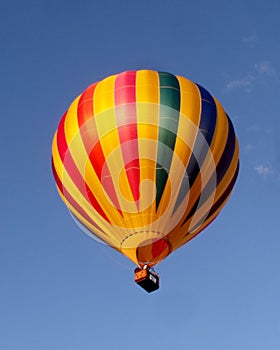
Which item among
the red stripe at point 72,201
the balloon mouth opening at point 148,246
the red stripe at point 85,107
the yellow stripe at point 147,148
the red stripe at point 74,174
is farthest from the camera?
the red stripe at point 72,201

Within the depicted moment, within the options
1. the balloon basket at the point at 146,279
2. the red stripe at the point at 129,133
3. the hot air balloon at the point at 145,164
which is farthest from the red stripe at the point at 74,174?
the balloon basket at the point at 146,279

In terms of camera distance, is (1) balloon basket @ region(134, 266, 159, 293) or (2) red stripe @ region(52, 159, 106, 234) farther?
(2) red stripe @ region(52, 159, 106, 234)

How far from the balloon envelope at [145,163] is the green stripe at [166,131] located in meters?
0.03

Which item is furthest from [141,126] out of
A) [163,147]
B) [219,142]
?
[219,142]

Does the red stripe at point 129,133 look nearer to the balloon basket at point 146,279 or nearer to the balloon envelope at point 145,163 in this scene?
the balloon envelope at point 145,163

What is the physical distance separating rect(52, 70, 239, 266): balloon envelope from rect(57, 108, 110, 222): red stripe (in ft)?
0.11

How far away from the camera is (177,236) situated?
25.6m

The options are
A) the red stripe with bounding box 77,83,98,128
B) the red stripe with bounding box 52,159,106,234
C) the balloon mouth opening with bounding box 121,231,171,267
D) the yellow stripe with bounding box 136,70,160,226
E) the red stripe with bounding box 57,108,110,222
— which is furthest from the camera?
the red stripe with bounding box 52,159,106,234

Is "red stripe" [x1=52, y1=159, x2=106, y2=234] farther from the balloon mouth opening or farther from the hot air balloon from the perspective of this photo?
the balloon mouth opening

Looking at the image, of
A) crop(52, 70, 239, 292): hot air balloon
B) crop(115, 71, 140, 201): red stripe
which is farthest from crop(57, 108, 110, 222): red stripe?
crop(115, 71, 140, 201): red stripe

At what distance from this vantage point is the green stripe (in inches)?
975

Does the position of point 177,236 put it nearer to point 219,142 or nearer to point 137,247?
point 137,247

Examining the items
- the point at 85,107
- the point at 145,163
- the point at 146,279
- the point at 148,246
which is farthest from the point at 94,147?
the point at 146,279

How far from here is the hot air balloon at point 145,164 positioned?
81.5 feet
